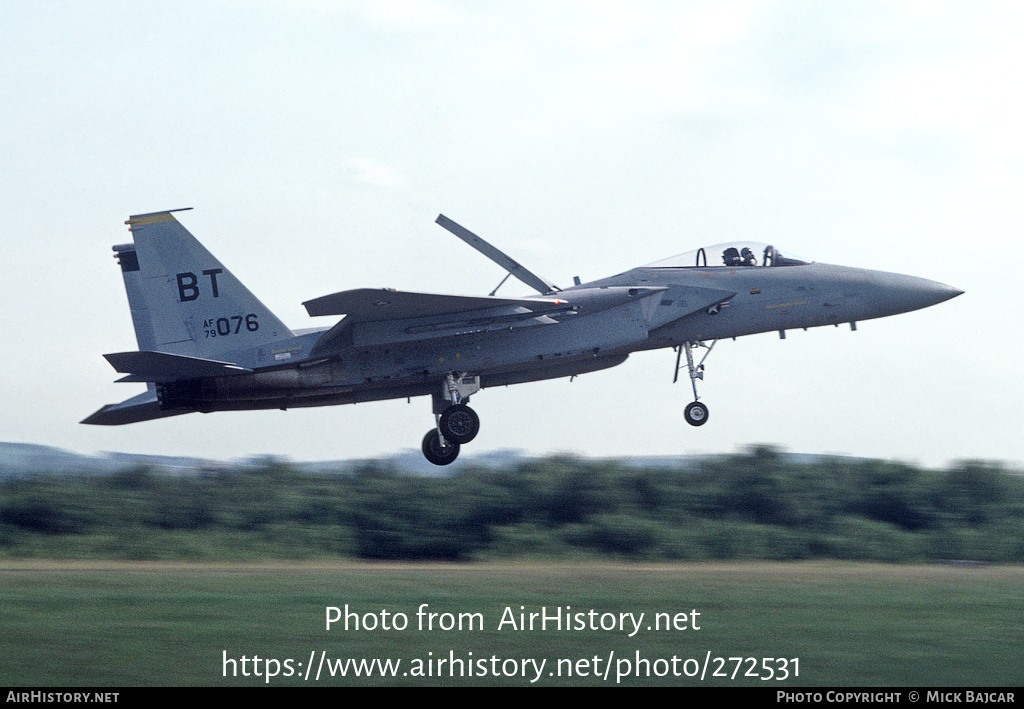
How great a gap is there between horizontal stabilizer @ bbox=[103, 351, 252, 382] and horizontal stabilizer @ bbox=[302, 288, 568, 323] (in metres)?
1.88

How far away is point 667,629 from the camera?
1288cm

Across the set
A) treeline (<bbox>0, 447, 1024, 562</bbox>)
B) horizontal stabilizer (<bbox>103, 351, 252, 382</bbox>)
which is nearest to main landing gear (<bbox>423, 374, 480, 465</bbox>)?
horizontal stabilizer (<bbox>103, 351, 252, 382</bbox>)

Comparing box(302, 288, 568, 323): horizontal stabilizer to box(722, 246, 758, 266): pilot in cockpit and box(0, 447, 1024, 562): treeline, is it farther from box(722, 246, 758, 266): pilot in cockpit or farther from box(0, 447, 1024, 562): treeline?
box(0, 447, 1024, 562): treeline

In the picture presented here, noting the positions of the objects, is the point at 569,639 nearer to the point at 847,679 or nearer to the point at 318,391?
the point at 847,679

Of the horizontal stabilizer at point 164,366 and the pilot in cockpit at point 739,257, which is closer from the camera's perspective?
the horizontal stabilizer at point 164,366

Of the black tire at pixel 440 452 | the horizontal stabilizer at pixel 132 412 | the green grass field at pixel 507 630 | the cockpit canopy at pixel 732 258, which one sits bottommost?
the green grass field at pixel 507 630

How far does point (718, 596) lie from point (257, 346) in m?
7.62

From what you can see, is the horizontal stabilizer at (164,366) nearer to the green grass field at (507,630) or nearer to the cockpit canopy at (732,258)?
the green grass field at (507,630)

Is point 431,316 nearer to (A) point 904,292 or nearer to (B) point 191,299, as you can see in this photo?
(B) point 191,299

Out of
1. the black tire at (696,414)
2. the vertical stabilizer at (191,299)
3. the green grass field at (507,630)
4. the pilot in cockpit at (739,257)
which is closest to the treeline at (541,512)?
the green grass field at (507,630)

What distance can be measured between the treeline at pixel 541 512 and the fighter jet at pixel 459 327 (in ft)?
20.8

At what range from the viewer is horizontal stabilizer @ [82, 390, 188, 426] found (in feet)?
55.8

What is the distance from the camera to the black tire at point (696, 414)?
16.8 m
